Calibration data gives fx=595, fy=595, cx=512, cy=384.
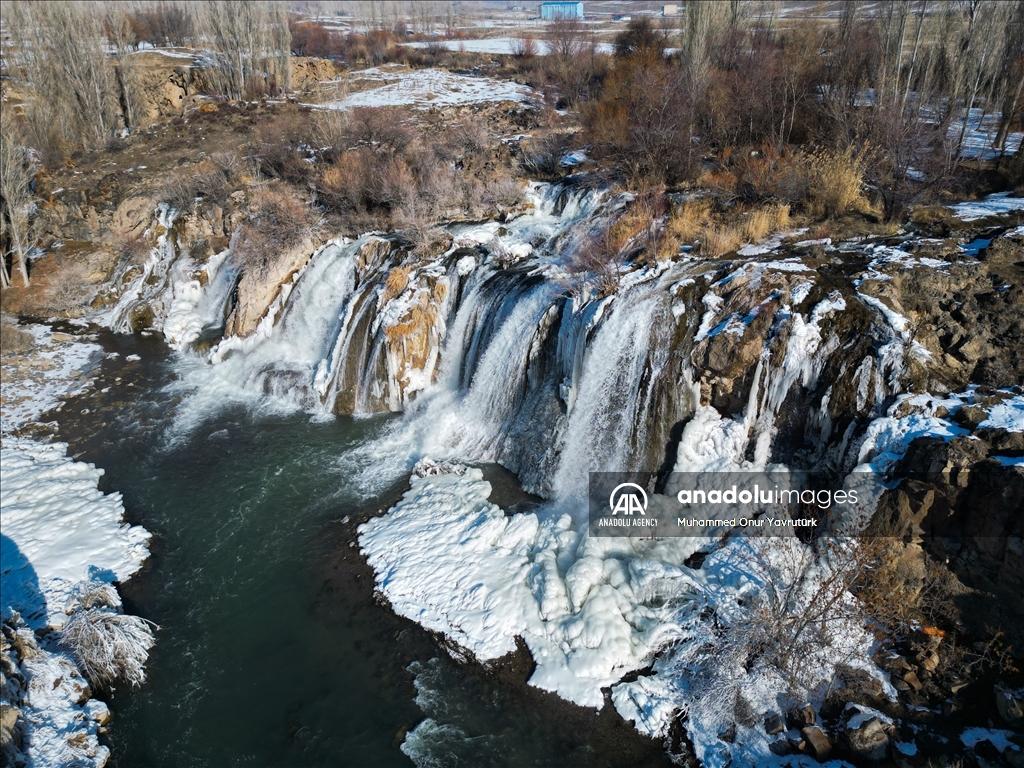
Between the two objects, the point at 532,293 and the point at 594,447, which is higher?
the point at 532,293

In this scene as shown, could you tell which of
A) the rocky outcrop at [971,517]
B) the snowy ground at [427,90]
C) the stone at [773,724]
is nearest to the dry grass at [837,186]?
the rocky outcrop at [971,517]

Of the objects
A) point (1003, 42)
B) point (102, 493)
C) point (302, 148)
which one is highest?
point (1003, 42)

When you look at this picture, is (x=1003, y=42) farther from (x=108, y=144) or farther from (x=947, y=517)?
(x=108, y=144)

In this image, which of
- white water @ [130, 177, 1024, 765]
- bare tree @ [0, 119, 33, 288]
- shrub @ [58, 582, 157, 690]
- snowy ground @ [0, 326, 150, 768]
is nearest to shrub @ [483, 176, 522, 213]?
white water @ [130, 177, 1024, 765]

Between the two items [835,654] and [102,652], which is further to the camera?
[102,652]

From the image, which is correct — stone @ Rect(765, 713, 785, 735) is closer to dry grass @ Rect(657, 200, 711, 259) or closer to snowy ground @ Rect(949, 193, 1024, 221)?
dry grass @ Rect(657, 200, 711, 259)

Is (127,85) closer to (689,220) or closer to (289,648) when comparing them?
(689,220)

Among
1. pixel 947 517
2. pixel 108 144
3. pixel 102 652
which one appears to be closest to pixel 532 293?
pixel 947 517
